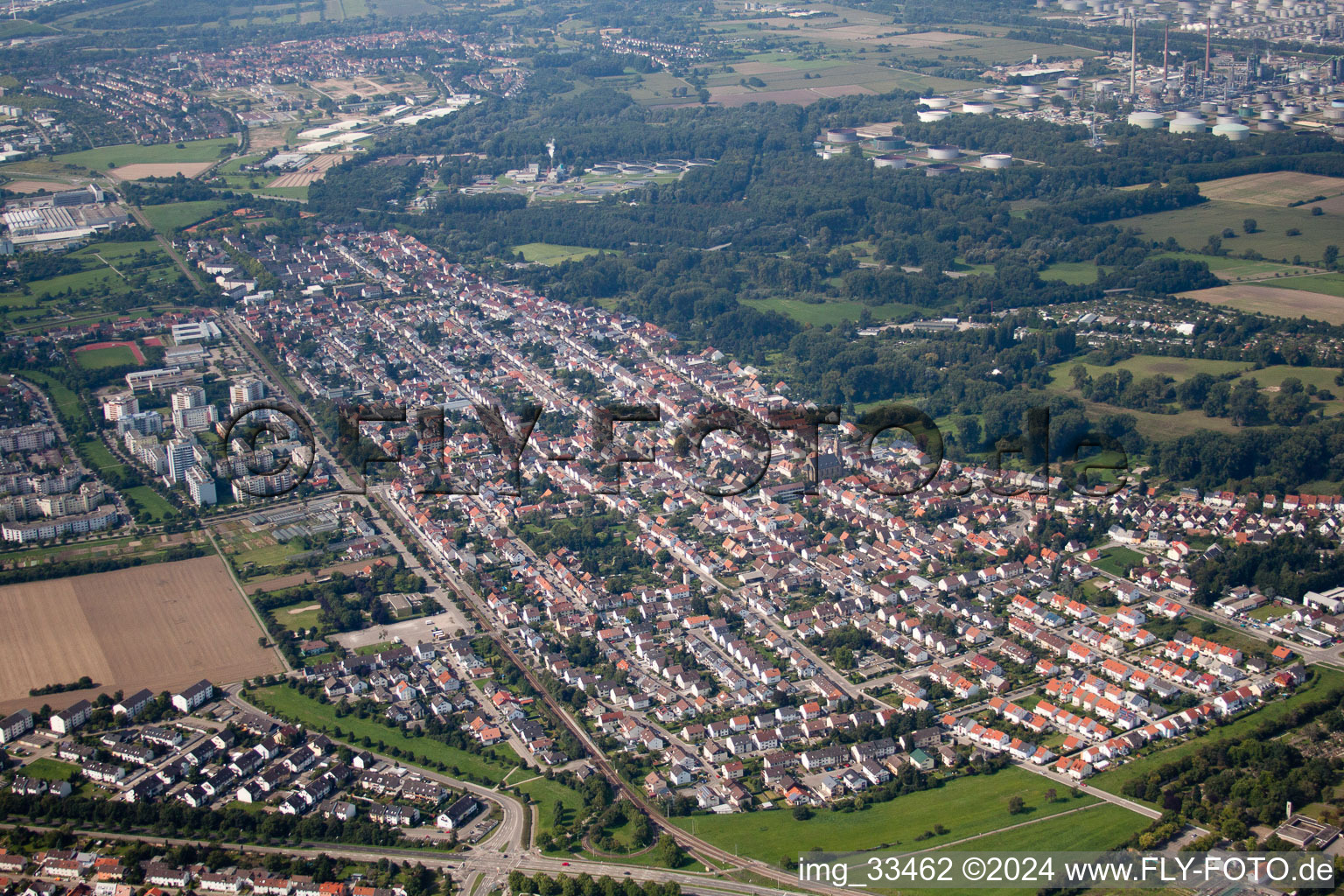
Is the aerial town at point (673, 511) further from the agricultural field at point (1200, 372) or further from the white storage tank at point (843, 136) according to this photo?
the white storage tank at point (843, 136)

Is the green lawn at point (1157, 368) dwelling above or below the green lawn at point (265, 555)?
above

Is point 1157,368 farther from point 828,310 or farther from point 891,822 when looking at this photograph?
point 891,822

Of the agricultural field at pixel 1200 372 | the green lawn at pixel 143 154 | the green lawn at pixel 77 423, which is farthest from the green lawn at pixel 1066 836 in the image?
the green lawn at pixel 143 154

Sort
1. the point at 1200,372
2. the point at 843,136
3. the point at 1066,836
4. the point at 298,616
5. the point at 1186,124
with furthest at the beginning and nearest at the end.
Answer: the point at 843,136
the point at 1186,124
the point at 1200,372
the point at 298,616
the point at 1066,836

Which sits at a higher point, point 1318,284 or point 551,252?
point 551,252

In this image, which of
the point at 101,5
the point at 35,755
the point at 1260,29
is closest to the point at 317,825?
the point at 35,755

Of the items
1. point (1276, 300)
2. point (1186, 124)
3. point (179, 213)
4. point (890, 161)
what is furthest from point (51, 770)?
point (1186, 124)
